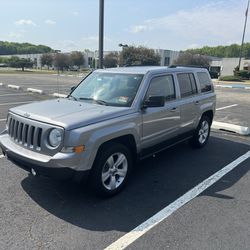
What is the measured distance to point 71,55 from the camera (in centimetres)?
8450

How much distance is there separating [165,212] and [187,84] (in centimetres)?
303

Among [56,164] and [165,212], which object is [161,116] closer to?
[165,212]

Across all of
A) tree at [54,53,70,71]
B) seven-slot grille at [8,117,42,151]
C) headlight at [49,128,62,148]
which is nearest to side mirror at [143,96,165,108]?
headlight at [49,128,62,148]

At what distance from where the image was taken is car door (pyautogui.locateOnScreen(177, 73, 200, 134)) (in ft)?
19.0

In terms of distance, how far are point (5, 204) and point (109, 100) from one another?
83.5 inches

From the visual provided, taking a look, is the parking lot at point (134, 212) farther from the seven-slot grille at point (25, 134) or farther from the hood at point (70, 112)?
the hood at point (70, 112)

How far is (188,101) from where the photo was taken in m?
5.94

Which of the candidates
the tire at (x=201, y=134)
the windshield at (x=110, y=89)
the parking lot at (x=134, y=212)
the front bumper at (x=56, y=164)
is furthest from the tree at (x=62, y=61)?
the front bumper at (x=56, y=164)

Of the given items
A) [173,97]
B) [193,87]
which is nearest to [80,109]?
[173,97]

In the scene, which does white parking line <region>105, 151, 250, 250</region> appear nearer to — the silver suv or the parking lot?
the parking lot

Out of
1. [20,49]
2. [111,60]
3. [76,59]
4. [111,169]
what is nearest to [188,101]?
[111,169]

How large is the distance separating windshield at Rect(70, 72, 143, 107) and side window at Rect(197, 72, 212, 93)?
2.23 metres

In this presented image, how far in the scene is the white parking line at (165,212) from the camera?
323cm

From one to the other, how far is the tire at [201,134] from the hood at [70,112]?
2.70 m
